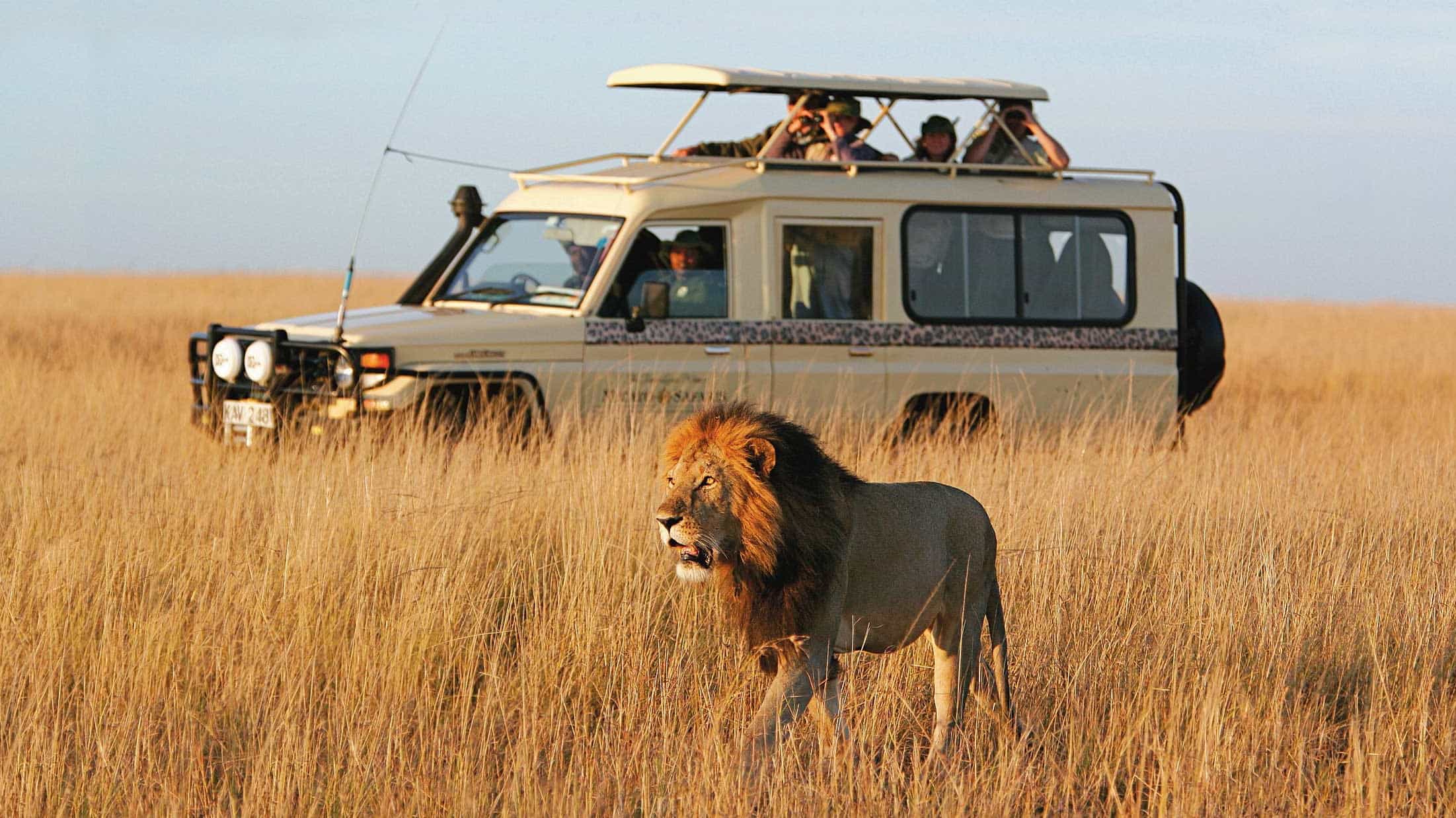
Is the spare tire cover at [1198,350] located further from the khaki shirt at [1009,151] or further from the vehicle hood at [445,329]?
the vehicle hood at [445,329]

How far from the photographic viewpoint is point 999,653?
4.66m

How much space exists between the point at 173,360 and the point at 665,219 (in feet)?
39.1

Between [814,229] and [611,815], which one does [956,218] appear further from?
[611,815]

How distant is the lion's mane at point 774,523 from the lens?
159 inches

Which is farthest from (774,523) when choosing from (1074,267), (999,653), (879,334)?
(1074,267)

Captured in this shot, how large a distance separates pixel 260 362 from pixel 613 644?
439 centimetres

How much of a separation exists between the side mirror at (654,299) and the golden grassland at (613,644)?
0.59 metres

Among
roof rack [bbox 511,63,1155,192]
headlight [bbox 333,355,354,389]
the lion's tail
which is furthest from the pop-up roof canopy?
the lion's tail

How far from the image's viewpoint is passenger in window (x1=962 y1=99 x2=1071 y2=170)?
10430mm

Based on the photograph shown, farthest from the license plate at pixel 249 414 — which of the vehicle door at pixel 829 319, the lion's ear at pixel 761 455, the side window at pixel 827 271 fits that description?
the lion's ear at pixel 761 455

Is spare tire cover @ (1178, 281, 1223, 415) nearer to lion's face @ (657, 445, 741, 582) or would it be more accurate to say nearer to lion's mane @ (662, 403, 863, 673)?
lion's mane @ (662, 403, 863, 673)

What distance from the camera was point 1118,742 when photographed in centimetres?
466

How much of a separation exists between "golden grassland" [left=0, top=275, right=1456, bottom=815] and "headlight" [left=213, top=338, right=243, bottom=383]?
521mm

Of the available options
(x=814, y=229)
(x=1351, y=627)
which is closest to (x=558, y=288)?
(x=814, y=229)
